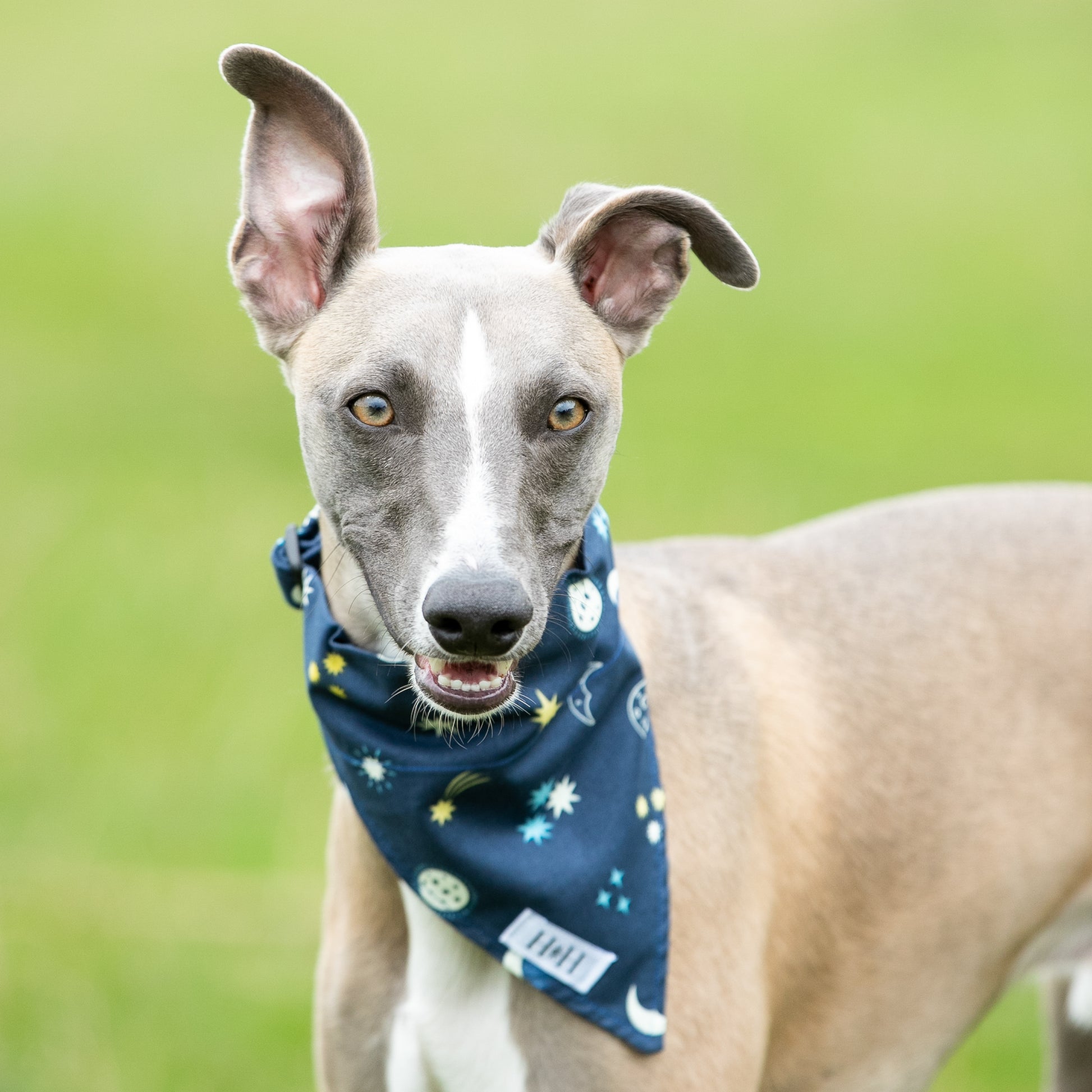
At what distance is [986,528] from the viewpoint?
15.9ft

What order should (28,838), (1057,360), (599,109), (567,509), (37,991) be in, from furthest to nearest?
(599,109) → (1057,360) → (28,838) → (37,991) → (567,509)

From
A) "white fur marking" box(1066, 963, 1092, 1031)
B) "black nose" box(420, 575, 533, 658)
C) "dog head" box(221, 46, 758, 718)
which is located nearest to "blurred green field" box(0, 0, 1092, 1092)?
"white fur marking" box(1066, 963, 1092, 1031)

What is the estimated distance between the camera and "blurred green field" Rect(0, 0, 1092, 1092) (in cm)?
698

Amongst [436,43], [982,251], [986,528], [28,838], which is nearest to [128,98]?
[436,43]

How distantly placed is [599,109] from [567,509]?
21.6 meters

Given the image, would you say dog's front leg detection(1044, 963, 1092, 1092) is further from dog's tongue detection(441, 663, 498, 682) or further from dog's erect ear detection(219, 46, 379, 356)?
dog's erect ear detection(219, 46, 379, 356)

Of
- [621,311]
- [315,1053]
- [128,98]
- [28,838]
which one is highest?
[621,311]

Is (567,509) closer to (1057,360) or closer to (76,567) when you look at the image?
(76,567)

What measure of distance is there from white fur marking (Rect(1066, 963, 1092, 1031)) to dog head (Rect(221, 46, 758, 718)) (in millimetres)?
2343

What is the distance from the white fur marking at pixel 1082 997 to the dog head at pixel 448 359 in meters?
2.34

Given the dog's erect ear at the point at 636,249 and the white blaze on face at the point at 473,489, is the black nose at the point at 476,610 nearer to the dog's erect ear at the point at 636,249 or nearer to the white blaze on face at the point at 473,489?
the white blaze on face at the point at 473,489

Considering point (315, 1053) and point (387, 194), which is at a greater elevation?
point (315, 1053)

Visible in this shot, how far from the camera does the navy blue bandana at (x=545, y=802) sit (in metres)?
3.77

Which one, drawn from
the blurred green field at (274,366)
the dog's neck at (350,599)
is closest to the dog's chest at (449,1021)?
the dog's neck at (350,599)
